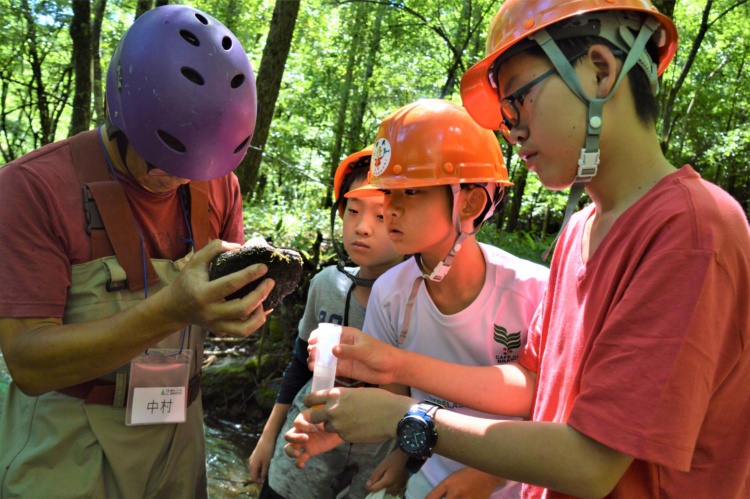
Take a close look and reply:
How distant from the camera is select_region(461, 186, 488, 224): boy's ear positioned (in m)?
2.81

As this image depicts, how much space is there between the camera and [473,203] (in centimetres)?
282

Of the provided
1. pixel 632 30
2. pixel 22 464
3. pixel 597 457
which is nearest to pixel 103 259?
pixel 22 464

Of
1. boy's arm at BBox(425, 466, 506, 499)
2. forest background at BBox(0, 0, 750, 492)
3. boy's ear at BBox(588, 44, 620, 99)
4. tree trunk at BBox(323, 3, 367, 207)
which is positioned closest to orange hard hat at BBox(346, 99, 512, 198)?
boy's ear at BBox(588, 44, 620, 99)

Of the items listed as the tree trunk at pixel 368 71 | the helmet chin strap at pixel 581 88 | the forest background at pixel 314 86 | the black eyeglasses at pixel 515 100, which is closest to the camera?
the helmet chin strap at pixel 581 88

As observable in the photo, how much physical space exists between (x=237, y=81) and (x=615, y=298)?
5.80 feet

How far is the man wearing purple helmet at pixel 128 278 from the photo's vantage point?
1980 mm

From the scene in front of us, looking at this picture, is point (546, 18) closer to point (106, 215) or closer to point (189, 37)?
point (189, 37)

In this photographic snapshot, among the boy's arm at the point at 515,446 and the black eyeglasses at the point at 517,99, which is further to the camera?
the black eyeglasses at the point at 517,99

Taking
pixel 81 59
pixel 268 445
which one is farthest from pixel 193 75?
pixel 81 59

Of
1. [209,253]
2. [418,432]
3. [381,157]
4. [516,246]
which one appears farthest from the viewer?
[516,246]

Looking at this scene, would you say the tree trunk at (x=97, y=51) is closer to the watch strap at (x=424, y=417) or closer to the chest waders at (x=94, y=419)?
the chest waders at (x=94, y=419)

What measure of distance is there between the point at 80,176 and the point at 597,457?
208cm

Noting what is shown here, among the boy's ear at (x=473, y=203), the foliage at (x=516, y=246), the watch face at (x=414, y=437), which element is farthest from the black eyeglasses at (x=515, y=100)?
the foliage at (x=516, y=246)

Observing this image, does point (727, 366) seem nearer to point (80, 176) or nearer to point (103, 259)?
point (103, 259)
